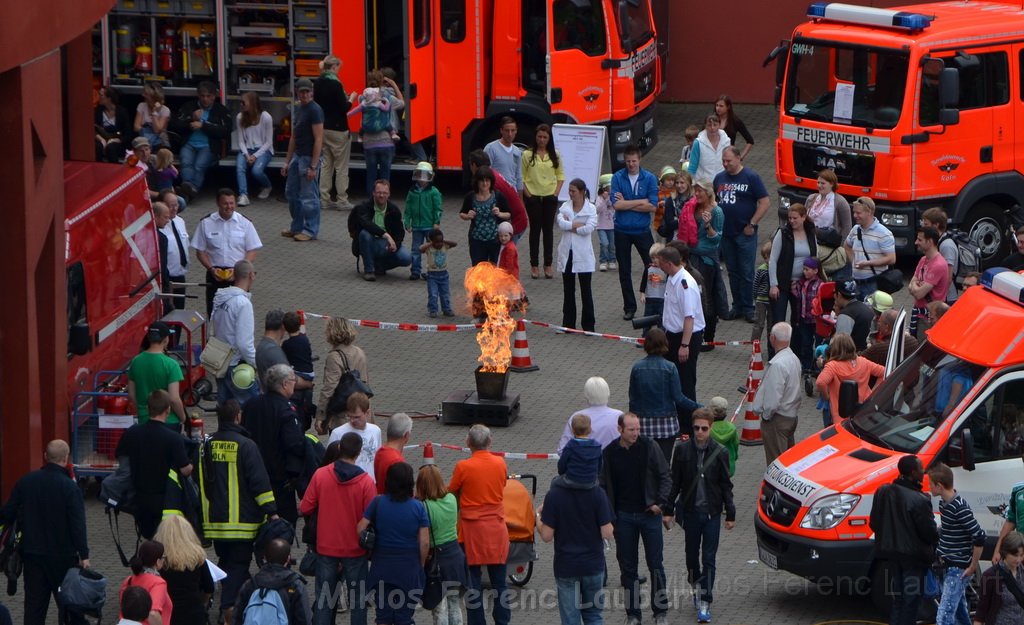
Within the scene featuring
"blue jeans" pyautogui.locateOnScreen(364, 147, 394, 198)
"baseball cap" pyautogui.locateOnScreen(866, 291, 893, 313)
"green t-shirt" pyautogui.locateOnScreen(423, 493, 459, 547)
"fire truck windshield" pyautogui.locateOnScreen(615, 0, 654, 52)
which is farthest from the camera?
"fire truck windshield" pyautogui.locateOnScreen(615, 0, 654, 52)

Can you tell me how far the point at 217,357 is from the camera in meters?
15.5

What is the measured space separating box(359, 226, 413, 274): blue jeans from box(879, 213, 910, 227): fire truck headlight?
5.51 metres

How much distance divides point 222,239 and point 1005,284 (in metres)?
8.24

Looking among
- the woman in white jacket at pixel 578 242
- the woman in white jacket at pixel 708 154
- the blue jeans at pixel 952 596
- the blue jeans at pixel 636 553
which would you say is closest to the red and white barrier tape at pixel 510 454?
the blue jeans at pixel 636 553

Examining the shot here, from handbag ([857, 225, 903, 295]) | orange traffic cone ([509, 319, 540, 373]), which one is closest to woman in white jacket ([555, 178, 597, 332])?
orange traffic cone ([509, 319, 540, 373])

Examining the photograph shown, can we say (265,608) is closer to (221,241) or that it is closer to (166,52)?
(221,241)

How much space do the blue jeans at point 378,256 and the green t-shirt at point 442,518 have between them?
9290 millimetres

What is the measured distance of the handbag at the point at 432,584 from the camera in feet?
38.2

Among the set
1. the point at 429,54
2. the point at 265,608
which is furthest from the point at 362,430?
the point at 429,54

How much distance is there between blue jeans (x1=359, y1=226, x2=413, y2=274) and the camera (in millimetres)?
20719

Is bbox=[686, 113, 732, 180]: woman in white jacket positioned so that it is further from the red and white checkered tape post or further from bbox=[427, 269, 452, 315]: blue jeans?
the red and white checkered tape post

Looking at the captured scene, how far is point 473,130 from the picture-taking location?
919 inches

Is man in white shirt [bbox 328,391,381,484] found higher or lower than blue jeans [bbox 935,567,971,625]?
higher

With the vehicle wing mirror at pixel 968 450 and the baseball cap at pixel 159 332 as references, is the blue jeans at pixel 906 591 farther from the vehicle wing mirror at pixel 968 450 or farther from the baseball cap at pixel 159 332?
the baseball cap at pixel 159 332
